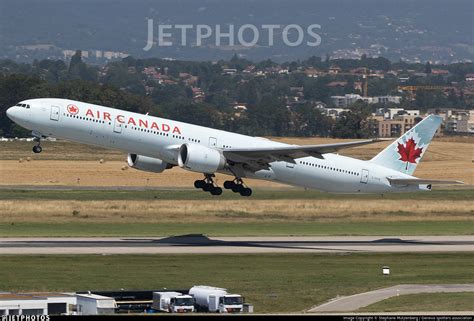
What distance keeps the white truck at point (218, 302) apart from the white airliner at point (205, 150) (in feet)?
63.7

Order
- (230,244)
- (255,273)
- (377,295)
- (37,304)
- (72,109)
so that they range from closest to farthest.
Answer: (37,304)
(377,295)
(255,273)
(230,244)
(72,109)

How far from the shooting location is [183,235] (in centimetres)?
6531

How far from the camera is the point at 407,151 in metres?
70.4

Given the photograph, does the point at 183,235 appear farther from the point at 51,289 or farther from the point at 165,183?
the point at 165,183

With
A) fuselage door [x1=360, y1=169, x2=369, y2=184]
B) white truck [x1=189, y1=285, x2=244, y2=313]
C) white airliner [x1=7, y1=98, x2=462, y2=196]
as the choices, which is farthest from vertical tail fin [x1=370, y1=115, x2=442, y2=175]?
white truck [x1=189, y1=285, x2=244, y2=313]

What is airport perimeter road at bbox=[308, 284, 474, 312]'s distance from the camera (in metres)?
43.8

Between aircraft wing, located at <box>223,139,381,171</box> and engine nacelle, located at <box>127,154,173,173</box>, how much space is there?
12.8 feet

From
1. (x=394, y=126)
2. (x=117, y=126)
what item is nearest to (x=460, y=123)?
(x=394, y=126)

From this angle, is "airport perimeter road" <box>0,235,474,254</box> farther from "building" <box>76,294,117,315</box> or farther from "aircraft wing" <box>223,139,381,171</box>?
"building" <box>76,294,117,315</box>

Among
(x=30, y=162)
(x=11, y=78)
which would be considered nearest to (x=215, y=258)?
(x=30, y=162)

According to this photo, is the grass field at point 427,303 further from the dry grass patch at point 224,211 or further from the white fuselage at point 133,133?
the dry grass patch at point 224,211

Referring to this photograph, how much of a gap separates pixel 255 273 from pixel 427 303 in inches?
394

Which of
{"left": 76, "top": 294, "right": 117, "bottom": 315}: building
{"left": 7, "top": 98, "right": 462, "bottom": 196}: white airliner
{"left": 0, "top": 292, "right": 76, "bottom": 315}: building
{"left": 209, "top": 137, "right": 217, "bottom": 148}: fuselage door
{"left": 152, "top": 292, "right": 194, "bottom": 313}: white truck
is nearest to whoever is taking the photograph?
{"left": 0, "top": 292, "right": 76, "bottom": 315}: building

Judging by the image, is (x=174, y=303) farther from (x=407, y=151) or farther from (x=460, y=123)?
(x=460, y=123)
